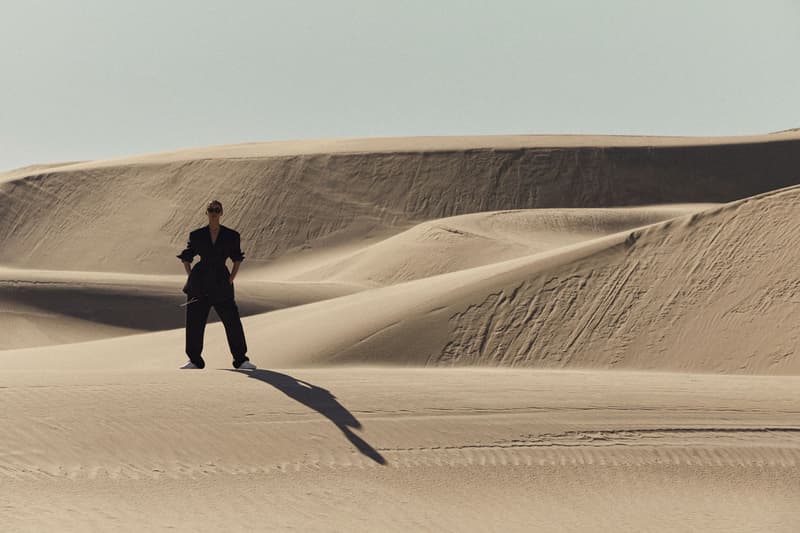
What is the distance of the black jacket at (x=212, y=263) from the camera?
9133 mm

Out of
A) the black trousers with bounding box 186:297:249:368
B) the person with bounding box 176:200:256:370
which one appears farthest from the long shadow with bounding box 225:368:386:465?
the person with bounding box 176:200:256:370

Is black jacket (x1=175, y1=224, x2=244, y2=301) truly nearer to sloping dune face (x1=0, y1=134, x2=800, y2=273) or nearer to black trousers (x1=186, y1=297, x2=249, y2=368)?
black trousers (x1=186, y1=297, x2=249, y2=368)

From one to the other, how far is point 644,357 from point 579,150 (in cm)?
4266

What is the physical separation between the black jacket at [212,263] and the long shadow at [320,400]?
82 centimetres

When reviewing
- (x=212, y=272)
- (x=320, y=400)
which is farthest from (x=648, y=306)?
(x=212, y=272)

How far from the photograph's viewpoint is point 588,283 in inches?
580

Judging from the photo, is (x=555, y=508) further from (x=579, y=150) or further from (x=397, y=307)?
(x=579, y=150)

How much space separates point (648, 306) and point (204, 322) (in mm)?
6646

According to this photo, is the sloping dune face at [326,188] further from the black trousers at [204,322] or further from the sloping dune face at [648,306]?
the black trousers at [204,322]

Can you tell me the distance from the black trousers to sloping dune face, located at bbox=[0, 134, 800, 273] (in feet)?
114

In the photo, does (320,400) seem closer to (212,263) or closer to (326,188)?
(212,263)

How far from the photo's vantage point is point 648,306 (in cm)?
1395

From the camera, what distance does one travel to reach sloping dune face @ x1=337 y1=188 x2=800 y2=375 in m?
12.9

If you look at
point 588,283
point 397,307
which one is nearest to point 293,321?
point 397,307
